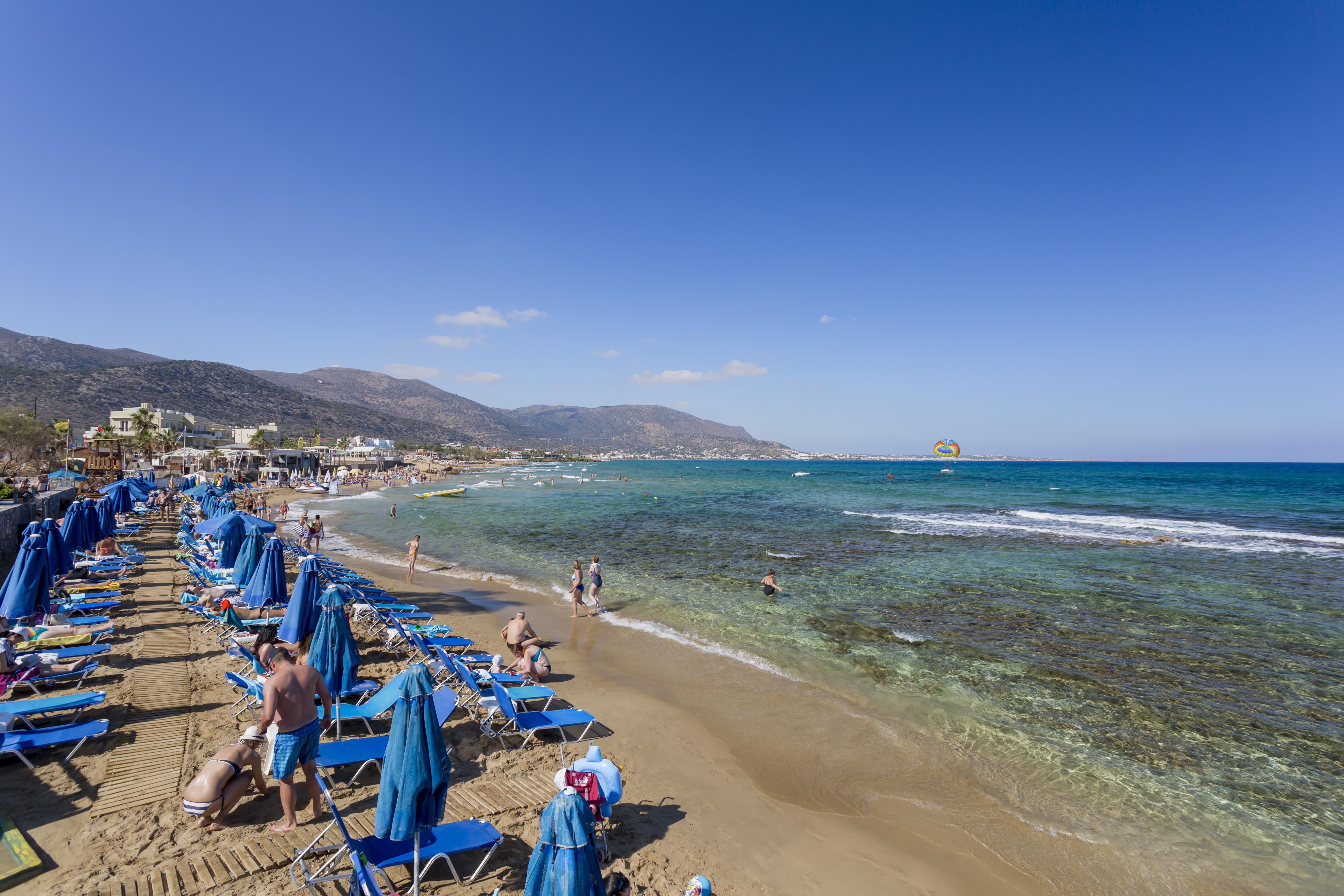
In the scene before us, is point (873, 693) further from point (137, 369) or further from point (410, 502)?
point (137, 369)

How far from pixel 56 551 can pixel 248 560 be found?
310 cm

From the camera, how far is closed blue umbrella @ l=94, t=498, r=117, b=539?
591 inches

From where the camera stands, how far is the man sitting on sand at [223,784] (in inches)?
187

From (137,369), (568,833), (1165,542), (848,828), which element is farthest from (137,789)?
(137,369)

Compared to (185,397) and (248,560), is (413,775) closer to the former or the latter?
(248,560)

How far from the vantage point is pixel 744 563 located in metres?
19.9

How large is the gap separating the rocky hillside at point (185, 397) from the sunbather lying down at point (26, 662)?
90915 mm

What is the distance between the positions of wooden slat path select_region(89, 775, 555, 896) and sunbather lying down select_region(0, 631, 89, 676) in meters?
4.80

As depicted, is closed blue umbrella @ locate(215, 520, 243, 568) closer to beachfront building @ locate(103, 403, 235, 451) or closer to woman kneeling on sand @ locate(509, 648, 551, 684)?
woman kneeling on sand @ locate(509, 648, 551, 684)

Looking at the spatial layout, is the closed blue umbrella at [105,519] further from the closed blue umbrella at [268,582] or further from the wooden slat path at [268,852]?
the wooden slat path at [268,852]

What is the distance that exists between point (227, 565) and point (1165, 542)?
35.6m

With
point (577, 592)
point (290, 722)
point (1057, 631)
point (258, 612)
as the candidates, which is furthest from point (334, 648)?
point (1057, 631)

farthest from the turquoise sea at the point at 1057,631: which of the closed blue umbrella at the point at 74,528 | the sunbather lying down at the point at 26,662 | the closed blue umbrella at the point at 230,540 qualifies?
the sunbather lying down at the point at 26,662

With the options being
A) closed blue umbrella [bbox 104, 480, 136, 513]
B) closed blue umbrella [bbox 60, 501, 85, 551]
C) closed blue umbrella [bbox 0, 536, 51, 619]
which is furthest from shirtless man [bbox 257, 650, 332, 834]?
closed blue umbrella [bbox 104, 480, 136, 513]
